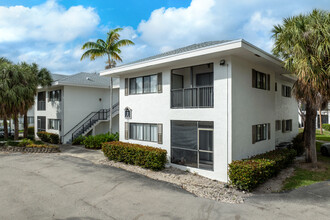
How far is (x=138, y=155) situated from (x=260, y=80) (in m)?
8.15

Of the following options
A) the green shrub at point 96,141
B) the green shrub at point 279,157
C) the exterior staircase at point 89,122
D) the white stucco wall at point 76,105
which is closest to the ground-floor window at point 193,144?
the green shrub at point 279,157

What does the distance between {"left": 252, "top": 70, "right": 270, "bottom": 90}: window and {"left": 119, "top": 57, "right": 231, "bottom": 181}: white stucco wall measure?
2688mm

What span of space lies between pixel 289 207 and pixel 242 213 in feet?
5.67

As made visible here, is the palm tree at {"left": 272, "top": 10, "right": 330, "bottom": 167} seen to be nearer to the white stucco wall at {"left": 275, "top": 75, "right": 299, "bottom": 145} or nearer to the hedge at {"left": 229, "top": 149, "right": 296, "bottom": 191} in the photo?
the hedge at {"left": 229, "top": 149, "right": 296, "bottom": 191}

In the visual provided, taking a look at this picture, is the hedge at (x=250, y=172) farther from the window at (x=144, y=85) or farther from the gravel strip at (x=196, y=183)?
the window at (x=144, y=85)

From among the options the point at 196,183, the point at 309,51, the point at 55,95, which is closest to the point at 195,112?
the point at 196,183

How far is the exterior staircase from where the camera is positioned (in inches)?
791

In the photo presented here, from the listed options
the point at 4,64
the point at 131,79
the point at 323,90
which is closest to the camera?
the point at 323,90

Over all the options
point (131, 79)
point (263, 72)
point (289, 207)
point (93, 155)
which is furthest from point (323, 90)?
point (93, 155)

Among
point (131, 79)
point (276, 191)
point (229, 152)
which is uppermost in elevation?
point (131, 79)

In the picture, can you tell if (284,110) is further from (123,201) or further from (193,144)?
(123,201)

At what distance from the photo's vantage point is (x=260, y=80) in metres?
12.0

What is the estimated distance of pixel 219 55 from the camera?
31.3ft

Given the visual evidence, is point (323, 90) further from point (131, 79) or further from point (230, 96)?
point (131, 79)
